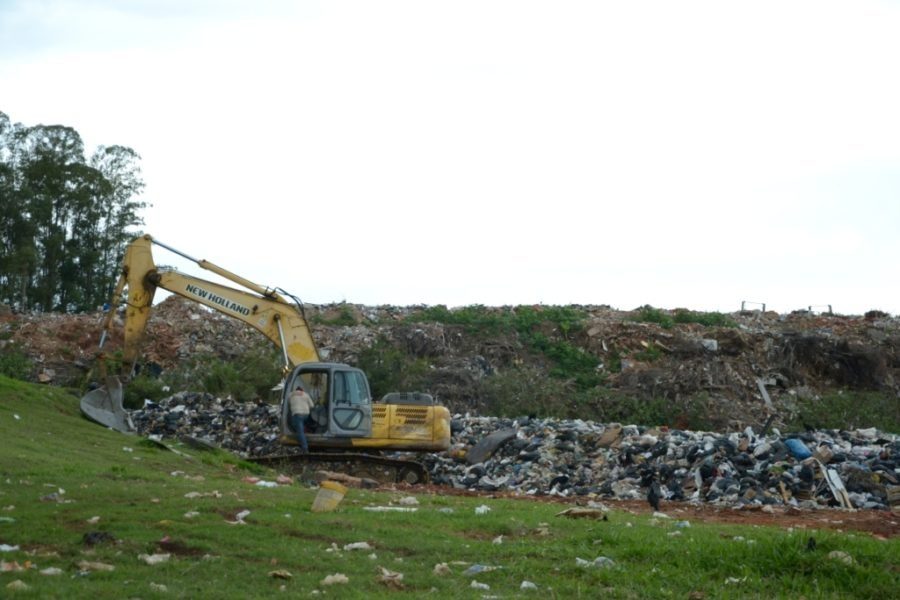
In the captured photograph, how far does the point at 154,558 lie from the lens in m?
8.75

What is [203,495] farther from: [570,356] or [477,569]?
[570,356]

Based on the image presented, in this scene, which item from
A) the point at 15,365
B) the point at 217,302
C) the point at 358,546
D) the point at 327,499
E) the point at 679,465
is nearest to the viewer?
the point at 358,546

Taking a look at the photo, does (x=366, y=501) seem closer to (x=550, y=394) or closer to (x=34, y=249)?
(x=550, y=394)

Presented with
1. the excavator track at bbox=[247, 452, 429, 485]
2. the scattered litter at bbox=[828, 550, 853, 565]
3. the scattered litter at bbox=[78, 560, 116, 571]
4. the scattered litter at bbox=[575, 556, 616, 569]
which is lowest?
the excavator track at bbox=[247, 452, 429, 485]

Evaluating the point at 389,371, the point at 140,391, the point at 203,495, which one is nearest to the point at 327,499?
the point at 203,495

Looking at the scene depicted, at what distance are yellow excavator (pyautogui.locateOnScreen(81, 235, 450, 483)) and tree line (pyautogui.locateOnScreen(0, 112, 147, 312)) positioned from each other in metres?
20.4

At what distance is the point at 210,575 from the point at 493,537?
3.04m

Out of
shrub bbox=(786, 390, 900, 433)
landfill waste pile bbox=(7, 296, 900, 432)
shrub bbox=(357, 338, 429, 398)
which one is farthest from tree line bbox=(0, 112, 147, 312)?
shrub bbox=(786, 390, 900, 433)

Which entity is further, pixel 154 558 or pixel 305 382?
pixel 305 382

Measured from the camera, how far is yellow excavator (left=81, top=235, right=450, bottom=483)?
19.9 meters

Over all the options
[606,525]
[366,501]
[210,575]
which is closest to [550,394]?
[366,501]

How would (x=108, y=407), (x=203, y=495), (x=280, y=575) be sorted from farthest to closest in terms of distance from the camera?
(x=108, y=407)
(x=203, y=495)
(x=280, y=575)

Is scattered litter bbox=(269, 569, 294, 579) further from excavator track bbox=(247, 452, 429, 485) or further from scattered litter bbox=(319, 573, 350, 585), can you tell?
excavator track bbox=(247, 452, 429, 485)

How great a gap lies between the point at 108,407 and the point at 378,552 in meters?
13.8
